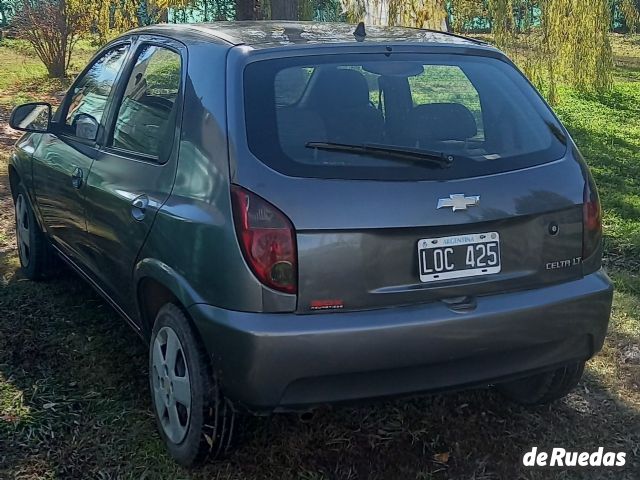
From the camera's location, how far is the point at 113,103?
3.90 metres

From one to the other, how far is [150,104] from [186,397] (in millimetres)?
1265

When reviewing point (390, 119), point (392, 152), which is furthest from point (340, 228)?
point (390, 119)

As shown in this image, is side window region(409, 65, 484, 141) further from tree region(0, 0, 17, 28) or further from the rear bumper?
tree region(0, 0, 17, 28)

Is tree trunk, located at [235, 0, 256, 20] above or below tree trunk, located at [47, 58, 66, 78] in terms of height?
above

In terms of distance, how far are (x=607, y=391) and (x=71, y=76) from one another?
1365 centimetres

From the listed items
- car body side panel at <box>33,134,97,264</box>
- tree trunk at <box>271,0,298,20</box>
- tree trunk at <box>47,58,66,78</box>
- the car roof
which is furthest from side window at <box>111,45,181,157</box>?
tree trunk at <box>47,58,66,78</box>

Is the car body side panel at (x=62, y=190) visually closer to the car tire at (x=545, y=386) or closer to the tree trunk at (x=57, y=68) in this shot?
the car tire at (x=545, y=386)

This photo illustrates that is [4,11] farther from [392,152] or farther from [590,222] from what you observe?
[590,222]

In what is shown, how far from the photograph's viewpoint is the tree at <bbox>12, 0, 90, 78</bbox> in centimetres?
1417

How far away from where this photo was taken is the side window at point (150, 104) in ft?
10.9

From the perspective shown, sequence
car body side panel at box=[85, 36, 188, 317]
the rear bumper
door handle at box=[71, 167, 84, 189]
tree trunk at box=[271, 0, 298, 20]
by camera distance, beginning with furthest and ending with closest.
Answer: tree trunk at box=[271, 0, 298, 20], door handle at box=[71, 167, 84, 189], car body side panel at box=[85, 36, 188, 317], the rear bumper

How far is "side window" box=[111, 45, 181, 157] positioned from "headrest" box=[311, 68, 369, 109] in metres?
0.59

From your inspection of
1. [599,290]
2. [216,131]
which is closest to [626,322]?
[599,290]

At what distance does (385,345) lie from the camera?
108 inches
